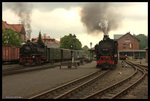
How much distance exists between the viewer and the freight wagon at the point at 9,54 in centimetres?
2466

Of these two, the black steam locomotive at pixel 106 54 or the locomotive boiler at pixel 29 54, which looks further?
the locomotive boiler at pixel 29 54

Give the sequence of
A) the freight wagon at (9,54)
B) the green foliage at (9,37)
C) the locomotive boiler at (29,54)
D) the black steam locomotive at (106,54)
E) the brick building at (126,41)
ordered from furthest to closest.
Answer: the brick building at (126,41)
the green foliage at (9,37)
the freight wagon at (9,54)
the locomotive boiler at (29,54)
the black steam locomotive at (106,54)

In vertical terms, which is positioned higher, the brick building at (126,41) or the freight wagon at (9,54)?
the brick building at (126,41)

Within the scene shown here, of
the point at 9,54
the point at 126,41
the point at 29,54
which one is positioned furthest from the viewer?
the point at 126,41

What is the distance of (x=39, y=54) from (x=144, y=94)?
60.8 ft

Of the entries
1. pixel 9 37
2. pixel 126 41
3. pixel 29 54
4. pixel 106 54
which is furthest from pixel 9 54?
pixel 126 41

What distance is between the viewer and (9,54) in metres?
26.0

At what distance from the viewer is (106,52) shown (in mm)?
18797

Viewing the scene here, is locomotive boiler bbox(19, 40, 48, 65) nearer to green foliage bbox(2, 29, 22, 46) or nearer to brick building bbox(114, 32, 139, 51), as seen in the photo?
green foliage bbox(2, 29, 22, 46)

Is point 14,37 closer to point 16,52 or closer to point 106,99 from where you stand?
point 16,52

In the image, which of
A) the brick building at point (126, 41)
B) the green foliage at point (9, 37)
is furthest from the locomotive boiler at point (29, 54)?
the brick building at point (126, 41)

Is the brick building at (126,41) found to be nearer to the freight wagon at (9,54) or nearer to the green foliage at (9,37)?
the green foliage at (9,37)

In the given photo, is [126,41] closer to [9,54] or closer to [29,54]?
[9,54]

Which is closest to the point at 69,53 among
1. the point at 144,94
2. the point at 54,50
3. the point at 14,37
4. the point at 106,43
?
the point at 54,50
